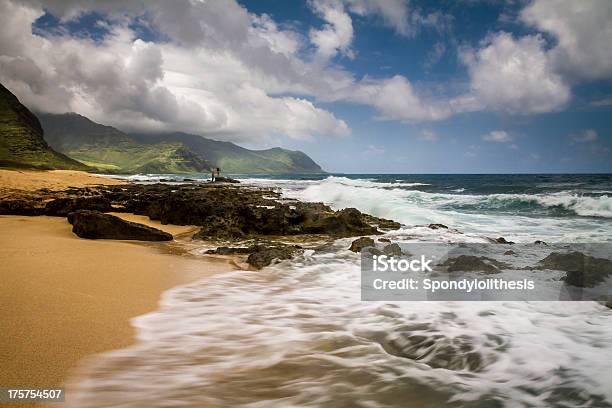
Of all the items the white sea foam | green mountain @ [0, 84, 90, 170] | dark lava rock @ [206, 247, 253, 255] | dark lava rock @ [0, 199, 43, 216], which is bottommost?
the white sea foam

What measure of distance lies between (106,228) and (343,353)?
21.4ft

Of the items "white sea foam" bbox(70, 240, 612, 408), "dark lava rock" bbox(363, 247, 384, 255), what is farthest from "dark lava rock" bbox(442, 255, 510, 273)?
"white sea foam" bbox(70, 240, 612, 408)

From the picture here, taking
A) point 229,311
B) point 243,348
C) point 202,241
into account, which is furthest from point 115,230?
point 243,348

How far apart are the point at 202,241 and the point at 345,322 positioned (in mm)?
5639

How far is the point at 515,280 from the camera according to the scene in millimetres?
5512

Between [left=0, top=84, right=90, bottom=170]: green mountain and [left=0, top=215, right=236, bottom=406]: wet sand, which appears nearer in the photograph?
[left=0, top=215, right=236, bottom=406]: wet sand

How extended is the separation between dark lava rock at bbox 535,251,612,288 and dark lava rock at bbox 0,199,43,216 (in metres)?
13.1

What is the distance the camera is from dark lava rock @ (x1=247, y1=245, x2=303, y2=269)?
20.3 feet

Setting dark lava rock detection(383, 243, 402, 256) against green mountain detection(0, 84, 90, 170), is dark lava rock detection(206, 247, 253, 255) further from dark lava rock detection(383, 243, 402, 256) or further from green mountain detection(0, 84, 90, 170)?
green mountain detection(0, 84, 90, 170)

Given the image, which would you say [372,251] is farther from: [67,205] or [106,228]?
[67,205]

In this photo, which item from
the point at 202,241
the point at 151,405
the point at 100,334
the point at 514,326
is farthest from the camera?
the point at 202,241

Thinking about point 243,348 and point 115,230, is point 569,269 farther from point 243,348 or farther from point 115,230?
point 115,230

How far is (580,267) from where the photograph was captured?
569cm

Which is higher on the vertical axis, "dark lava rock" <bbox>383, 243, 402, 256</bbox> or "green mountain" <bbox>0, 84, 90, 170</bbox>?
"green mountain" <bbox>0, 84, 90, 170</bbox>
